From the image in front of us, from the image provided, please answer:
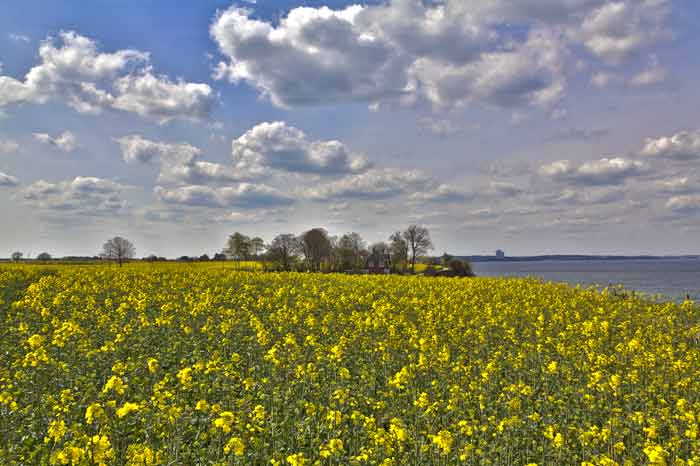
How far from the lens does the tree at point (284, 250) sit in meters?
72.4

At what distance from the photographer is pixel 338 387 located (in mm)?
7820

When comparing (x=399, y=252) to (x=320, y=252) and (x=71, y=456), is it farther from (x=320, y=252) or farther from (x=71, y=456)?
(x=71, y=456)

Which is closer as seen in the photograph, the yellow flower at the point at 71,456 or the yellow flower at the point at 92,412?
the yellow flower at the point at 71,456

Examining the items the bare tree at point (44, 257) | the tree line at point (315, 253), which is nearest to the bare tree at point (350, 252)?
Result: the tree line at point (315, 253)

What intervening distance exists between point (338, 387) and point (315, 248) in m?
65.8

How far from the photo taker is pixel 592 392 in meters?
9.23

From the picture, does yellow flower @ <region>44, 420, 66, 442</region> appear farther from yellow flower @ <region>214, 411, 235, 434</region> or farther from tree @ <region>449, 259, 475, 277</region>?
tree @ <region>449, 259, 475, 277</region>

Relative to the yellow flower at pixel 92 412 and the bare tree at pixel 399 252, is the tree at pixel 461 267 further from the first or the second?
the yellow flower at pixel 92 412

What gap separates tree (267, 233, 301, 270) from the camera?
72.4m

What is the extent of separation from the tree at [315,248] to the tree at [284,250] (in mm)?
1425

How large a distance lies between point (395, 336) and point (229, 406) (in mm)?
5191

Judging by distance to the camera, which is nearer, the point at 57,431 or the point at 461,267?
the point at 57,431

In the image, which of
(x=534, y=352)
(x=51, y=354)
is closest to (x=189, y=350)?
(x=51, y=354)

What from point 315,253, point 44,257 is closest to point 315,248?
point 315,253
